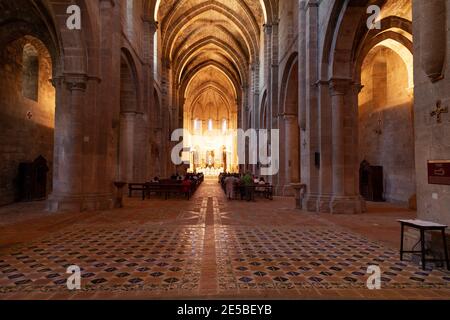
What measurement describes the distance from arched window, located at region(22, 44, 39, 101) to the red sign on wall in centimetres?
1811

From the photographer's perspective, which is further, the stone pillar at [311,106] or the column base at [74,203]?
the stone pillar at [311,106]

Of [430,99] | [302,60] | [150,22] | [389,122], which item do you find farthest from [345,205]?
[150,22]

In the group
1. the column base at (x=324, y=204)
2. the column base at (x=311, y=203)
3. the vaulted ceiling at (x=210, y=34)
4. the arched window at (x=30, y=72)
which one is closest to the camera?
the column base at (x=324, y=204)

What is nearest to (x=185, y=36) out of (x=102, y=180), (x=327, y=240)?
(x=102, y=180)

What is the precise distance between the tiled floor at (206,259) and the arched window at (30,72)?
900 centimetres

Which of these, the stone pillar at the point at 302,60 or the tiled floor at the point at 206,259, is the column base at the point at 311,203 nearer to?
the tiled floor at the point at 206,259

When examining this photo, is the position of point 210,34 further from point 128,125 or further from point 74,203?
point 74,203

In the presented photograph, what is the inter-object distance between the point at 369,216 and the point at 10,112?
16.6 m

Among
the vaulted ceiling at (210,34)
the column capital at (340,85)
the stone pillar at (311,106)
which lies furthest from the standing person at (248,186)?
the vaulted ceiling at (210,34)

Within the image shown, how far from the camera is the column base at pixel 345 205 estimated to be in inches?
473

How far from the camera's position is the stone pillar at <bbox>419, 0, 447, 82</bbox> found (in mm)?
5281

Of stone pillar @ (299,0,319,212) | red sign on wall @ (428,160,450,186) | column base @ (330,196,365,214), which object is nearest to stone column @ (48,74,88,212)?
stone pillar @ (299,0,319,212)

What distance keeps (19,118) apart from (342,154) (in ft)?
50.6

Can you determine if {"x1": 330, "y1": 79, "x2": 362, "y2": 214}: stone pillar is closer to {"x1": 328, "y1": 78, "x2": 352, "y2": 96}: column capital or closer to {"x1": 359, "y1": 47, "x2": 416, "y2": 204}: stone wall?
{"x1": 328, "y1": 78, "x2": 352, "y2": 96}: column capital
